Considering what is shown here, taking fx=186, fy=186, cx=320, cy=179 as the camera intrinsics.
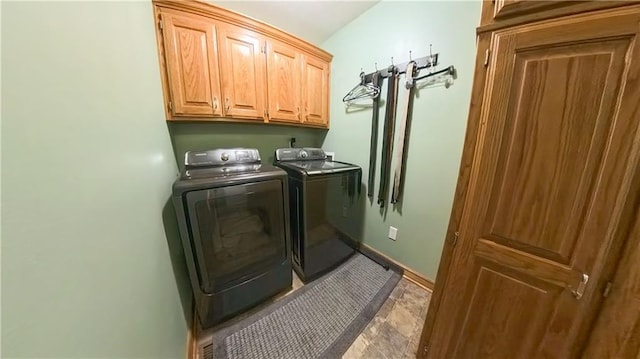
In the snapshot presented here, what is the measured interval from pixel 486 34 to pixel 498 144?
1.36 ft

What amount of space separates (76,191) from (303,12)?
6.64 feet

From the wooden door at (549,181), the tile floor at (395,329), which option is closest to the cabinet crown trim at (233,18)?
the wooden door at (549,181)

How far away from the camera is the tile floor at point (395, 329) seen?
1157mm

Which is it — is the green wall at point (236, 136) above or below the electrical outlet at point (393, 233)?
above

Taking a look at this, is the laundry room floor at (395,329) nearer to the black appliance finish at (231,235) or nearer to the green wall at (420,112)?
the green wall at (420,112)

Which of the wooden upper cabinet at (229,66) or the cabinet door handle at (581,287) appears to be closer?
the cabinet door handle at (581,287)

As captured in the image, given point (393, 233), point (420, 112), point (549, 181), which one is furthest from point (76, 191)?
point (393, 233)

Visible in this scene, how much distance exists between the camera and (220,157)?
1.65 m

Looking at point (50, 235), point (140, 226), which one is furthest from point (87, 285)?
point (140, 226)

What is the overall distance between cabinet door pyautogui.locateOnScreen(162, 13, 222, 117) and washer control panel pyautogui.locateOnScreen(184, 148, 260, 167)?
0.32 metres

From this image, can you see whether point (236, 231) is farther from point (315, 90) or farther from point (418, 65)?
point (418, 65)

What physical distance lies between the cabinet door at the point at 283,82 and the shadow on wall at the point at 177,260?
46.4 inches

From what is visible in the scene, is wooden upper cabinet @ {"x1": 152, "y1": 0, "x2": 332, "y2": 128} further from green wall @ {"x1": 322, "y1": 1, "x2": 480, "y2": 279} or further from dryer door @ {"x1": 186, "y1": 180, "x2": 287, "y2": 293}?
dryer door @ {"x1": 186, "y1": 180, "x2": 287, "y2": 293}

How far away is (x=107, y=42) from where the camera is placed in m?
0.67
